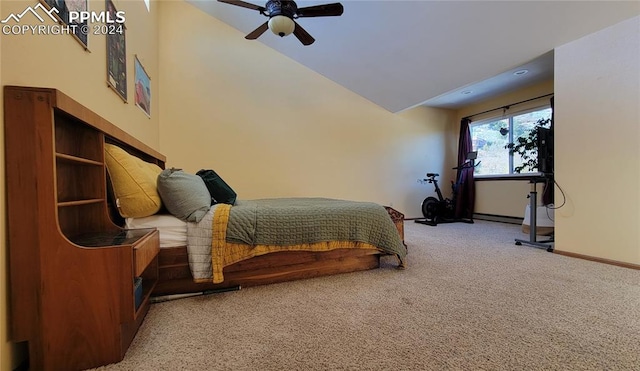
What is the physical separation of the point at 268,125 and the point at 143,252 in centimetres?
351

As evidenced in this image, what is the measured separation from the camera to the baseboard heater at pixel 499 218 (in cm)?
Result: 497

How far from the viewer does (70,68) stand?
1510 millimetres

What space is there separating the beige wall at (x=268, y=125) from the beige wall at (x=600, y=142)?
281cm

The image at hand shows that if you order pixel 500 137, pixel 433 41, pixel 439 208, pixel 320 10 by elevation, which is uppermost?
pixel 433 41

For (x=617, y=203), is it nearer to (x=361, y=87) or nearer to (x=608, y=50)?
(x=608, y=50)

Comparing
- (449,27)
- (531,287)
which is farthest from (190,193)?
(449,27)

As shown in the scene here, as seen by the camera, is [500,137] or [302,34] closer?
[302,34]

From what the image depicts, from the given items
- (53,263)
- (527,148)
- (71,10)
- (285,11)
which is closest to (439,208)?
(527,148)

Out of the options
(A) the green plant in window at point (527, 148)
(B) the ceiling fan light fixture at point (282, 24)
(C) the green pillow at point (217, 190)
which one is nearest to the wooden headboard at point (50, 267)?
(C) the green pillow at point (217, 190)

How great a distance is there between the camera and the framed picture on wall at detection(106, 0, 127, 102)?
6.68 feet

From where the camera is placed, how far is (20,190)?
0.97 meters

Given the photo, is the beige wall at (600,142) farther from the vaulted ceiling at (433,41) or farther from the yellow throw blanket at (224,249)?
the yellow throw blanket at (224,249)

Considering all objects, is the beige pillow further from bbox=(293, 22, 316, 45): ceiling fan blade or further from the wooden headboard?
bbox=(293, 22, 316, 45): ceiling fan blade

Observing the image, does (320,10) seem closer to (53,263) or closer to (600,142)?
(53,263)
